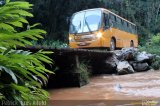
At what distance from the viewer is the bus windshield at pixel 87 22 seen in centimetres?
1703

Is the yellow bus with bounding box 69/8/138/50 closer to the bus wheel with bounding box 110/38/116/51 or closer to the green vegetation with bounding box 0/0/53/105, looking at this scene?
the bus wheel with bounding box 110/38/116/51

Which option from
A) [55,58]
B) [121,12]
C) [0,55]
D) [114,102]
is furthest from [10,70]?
[121,12]

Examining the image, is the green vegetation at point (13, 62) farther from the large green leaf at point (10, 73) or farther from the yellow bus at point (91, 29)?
the yellow bus at point (91, 29)

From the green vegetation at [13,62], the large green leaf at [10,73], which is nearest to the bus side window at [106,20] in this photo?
the green vegetation at [13,62]

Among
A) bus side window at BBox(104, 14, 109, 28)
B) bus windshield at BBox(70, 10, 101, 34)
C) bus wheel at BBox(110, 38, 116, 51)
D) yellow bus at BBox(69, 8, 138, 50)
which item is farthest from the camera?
bus wheel at BBox(110, 38, 116, 51)

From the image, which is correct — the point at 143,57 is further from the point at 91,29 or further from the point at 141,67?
the point at 91,29

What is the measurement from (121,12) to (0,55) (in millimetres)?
30167

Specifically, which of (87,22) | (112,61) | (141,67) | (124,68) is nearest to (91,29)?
(87,22)

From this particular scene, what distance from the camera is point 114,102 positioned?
627 centimetres

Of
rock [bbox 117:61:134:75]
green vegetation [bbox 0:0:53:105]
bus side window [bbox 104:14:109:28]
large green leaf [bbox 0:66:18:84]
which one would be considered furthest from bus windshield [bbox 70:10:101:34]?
large green leaf [bbox 0:66:18:84]

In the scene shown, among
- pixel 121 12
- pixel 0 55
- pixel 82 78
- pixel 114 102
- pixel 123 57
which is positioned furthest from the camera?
pixel 121 12

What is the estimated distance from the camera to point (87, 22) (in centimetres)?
1716

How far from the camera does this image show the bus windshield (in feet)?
55.9

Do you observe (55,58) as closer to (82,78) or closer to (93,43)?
(82,78)
